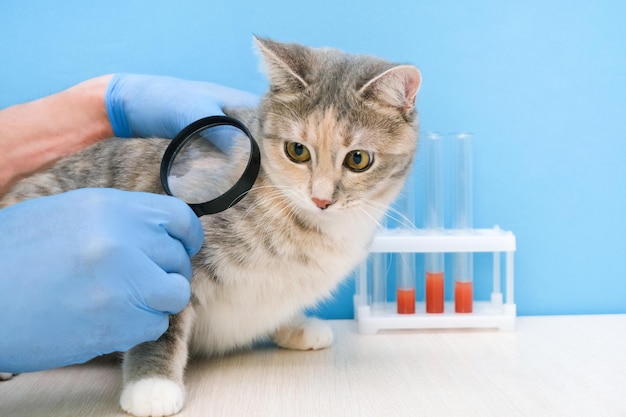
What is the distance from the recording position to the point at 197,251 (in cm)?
135

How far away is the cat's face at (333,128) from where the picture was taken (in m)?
1.31

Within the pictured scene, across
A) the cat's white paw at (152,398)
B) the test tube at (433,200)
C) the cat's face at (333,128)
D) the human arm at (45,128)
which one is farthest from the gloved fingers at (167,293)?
the test tube at (433,200)

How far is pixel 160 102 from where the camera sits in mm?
1609

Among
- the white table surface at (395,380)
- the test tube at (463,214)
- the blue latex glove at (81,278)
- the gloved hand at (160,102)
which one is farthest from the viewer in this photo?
the test tube at (463,214)

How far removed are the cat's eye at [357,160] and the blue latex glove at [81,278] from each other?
0.36 m

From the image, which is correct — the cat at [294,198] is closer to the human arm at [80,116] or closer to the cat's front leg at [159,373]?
the cat's front leg at [159,373]

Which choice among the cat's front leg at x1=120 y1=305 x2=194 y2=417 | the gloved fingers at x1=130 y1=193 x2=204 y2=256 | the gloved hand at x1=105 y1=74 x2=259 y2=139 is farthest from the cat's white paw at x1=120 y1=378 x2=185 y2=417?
the gloved hand at x1=105 y1=74 x2=259 y2=139

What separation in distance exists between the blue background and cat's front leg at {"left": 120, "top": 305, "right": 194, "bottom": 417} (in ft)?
2.76

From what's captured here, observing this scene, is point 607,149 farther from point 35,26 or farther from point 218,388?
point 35,26

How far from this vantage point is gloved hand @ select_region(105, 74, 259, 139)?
157 cm

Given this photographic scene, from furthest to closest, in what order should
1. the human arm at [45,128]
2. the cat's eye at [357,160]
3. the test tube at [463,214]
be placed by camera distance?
the test tube at [463,214]
the human arm at [45,128]
the cat's eye at [357,160]

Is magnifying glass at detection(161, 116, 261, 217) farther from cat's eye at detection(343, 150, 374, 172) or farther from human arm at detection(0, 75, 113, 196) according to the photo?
human arm at detection(0, 75, 113, 196)

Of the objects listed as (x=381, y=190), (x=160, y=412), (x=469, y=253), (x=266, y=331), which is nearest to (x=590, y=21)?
(x=469, y=253)

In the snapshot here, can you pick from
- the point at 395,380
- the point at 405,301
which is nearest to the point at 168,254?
the point at 395,380
